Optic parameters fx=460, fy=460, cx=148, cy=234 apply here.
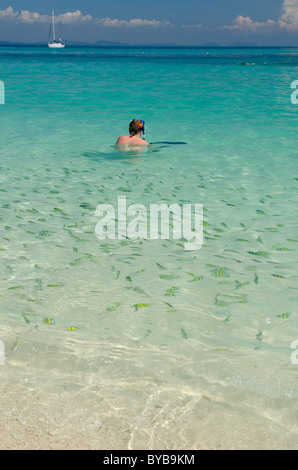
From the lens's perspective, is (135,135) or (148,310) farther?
(135,135)

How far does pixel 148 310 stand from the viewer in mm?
5430

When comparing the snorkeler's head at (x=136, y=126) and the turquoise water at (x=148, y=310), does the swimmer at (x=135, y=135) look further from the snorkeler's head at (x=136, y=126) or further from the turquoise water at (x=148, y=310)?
the turquoise water at (x=148, y=310)

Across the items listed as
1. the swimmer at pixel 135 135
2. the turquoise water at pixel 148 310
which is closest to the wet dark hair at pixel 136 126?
the swimmer at pixel 135 135

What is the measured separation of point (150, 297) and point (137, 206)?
3902mm

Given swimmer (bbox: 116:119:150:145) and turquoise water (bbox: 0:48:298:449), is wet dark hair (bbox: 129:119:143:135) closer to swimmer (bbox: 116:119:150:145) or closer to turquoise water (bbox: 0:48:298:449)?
swimmer (bbox: 116:119:150:145)

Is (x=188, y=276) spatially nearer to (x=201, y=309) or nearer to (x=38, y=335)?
(x=201, y=309)

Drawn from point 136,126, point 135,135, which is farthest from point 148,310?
point 135,135

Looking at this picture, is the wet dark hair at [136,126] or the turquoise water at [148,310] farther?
the wet dark hair at [136,126]

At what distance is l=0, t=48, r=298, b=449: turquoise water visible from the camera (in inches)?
140

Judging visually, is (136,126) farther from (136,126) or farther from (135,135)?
(135,135)

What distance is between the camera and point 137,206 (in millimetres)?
9383

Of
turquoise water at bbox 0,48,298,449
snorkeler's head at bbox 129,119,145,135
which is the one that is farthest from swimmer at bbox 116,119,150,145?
turquoise water at bbox 0,48,298,449

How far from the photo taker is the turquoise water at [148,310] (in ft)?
11.7
